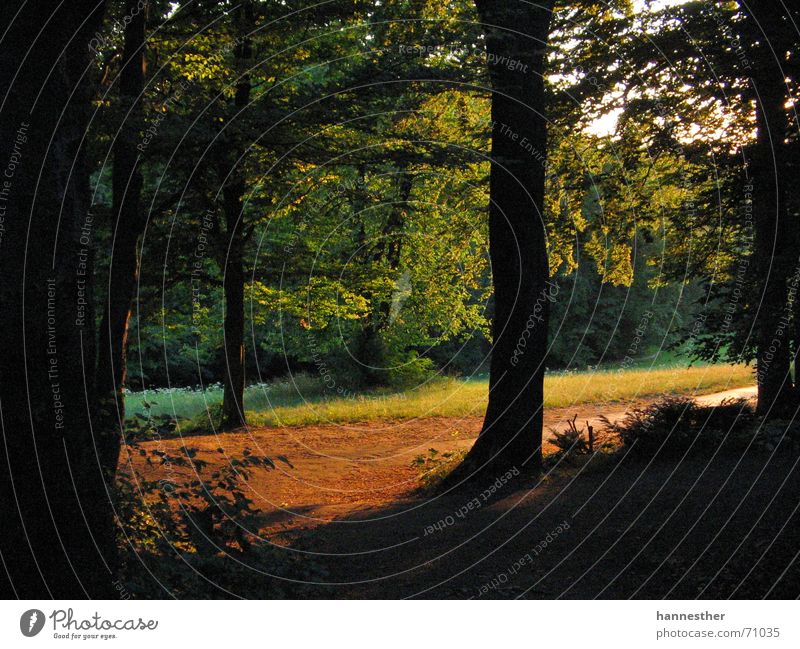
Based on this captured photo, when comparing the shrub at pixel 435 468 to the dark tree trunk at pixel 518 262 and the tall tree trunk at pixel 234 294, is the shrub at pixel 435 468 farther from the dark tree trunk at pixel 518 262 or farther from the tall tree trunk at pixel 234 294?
the tall tree trunk at pixel 234 294

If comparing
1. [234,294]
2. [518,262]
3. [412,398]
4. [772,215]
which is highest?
[772,215]

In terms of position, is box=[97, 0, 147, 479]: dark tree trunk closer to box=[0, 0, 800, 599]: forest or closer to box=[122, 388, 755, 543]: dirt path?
box=[0, 0, 800, 599]: forest

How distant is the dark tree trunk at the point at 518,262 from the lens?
12617 millimetres

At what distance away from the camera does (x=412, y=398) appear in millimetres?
28797

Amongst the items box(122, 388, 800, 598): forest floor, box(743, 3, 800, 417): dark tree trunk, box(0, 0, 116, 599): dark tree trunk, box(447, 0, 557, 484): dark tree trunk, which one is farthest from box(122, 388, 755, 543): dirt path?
box(743, 3, 800, 417): dark tree trunk

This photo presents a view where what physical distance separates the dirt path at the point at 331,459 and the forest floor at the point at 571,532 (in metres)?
0.09

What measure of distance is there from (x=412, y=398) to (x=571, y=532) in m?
20.0

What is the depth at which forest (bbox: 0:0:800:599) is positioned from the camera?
554 centimetres

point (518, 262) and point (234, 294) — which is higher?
point (518, 262)

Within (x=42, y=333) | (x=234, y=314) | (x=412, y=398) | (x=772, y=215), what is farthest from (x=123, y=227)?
(x=412, y=398)

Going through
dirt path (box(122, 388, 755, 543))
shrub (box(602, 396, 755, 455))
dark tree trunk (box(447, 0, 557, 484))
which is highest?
dark tree trunk (box(447, 0, 557, 484))

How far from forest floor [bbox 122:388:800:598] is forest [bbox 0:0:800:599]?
0.17 ft

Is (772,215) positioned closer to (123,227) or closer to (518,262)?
(518,262)

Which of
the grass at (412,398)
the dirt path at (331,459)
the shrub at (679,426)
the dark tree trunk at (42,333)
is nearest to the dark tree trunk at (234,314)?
the dirt path at (331,459)
